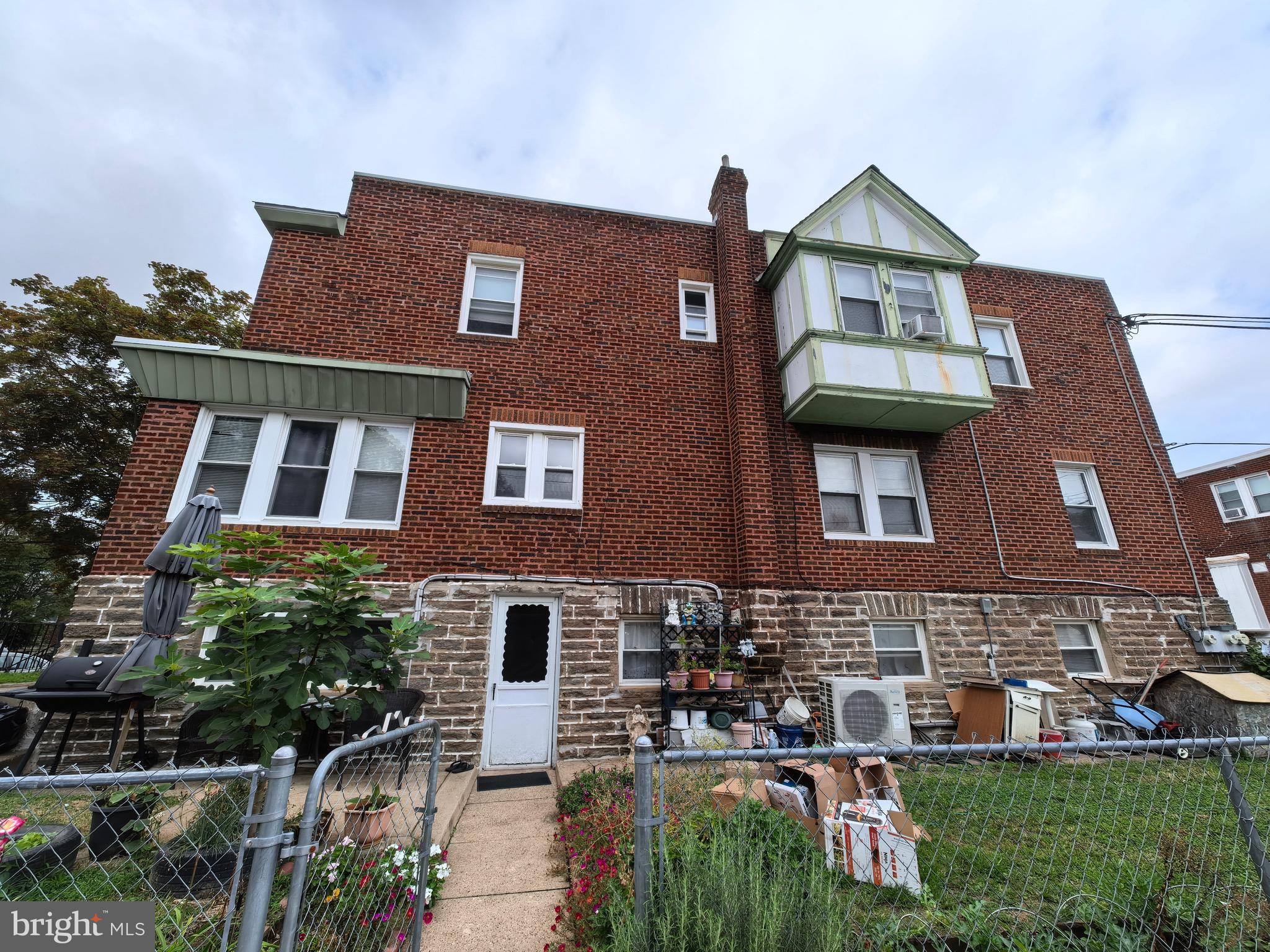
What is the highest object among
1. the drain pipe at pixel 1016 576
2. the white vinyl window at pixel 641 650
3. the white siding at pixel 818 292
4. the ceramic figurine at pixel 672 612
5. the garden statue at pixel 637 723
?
the white siding at pixel 818 292

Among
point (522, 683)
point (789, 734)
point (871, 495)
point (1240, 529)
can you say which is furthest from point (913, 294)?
point (1240, 529)

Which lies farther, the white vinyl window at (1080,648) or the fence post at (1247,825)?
the white vinyl window at (1080,648)

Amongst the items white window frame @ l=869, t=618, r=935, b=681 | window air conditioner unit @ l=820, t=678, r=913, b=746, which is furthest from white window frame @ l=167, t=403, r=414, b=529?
white window frame @ l=869, t=618, r=935, b=681

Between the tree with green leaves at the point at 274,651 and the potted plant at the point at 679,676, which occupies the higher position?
the tree with green leaves at the point at 274,651

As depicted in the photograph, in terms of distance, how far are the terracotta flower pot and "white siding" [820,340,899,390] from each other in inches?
306

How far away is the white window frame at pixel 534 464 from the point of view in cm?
783

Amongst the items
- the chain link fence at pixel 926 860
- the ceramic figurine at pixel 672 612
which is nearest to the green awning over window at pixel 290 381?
the ceramic figurine at pixel 672 612

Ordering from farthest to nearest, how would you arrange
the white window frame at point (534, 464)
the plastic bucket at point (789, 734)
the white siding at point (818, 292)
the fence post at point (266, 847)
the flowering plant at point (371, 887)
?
1. the white siding at point (818, 292)
2. the white window frame at point (534, 464)
3. the plastic bucket at point (789, 734)
4. the flowering plant at point (371, 887)
5. the fence post at point (266, 847)

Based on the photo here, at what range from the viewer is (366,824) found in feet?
12.6

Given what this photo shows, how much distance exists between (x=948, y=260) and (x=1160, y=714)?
8112 mm

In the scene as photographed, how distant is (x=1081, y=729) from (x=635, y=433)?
7.82 m

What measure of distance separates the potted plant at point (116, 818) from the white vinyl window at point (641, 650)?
16.1 feet

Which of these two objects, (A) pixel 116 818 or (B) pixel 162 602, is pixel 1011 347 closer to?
(B) pixel 162 602

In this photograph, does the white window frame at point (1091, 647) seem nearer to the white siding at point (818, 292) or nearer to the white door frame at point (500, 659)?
the white siding at point (818, 292)
